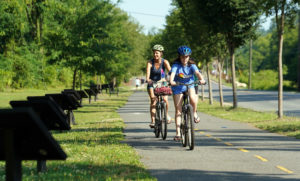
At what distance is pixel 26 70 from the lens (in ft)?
143

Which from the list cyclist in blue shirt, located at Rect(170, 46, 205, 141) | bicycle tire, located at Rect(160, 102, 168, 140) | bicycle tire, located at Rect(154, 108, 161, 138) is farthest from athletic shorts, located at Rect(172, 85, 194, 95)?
bicycle tire, located at Rect(154, 108, 161, 138)

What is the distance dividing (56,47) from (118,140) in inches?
634

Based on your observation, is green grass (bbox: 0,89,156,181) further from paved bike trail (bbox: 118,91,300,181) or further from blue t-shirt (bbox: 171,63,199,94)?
blue t-shirt (bbox: 171,63,199,94)

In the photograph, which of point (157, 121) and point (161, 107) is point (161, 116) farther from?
point (157, 121)

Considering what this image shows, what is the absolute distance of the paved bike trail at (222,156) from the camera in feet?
24.5

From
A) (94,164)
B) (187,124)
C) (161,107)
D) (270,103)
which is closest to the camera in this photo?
(94,164)

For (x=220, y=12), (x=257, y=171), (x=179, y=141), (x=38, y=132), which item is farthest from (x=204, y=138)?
(x=220, y=12)

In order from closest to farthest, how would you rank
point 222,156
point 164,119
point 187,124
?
1. point 222,156
2. point 187,124
3. point 164,119

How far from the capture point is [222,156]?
30.6ft

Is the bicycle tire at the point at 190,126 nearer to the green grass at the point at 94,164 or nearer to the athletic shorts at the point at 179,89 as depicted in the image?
the athletic shorts at the point at 179,89

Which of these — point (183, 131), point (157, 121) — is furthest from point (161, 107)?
point (183, 131)

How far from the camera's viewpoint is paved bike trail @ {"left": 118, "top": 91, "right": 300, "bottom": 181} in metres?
7.45

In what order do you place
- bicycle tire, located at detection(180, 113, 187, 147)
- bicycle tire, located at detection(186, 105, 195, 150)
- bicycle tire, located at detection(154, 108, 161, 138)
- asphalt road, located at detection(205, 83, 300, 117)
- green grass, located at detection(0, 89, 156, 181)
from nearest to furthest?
green grass, located at detection(0, 89, 156, 181)
bicycle tire, located at detection(186, 105, 195, 150)
bicycle tire, located at detection(180, 113, 187, 147)
bicycle tire, located at detection(154, 108, 161, 138)
asphalt road, located at detection(205, 83, 300, 117)

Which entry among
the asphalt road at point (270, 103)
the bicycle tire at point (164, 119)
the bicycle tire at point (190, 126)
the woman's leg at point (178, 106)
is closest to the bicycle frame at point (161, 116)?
the bicycle tire at point (164, 119)
